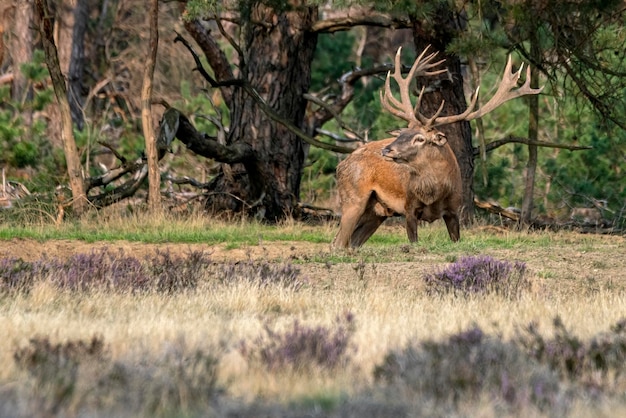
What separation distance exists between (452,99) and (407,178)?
14.5 ft

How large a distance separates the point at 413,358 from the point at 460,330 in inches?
42.5

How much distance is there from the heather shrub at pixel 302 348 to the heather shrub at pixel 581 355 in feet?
3.65

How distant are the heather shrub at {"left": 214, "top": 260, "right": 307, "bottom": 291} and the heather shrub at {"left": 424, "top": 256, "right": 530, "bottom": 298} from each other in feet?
4.03

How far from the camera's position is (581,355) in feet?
20.3

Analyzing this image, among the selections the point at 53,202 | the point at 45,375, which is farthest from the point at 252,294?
the point at 53,202

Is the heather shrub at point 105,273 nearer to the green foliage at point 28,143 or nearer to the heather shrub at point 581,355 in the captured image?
the heather shrub at point 581,355

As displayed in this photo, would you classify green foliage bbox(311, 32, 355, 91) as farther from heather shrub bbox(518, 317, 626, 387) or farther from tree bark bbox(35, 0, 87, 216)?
heather shrub bbox(518, 317, 626, 387)

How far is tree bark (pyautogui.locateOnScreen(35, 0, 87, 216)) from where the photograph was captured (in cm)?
1667

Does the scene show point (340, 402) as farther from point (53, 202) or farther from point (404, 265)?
point (53, 202)

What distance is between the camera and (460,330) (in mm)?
7098

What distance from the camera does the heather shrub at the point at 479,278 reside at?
969 centimetres

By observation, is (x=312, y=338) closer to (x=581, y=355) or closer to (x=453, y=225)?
(x=581, y=355)

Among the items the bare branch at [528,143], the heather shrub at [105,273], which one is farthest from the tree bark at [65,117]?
the bare branch at [528,143]

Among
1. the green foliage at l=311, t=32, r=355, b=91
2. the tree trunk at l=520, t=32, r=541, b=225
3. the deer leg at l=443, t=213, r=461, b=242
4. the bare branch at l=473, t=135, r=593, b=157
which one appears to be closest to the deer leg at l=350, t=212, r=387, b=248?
the deer leg at l=443, t=213, r=461, b=242
